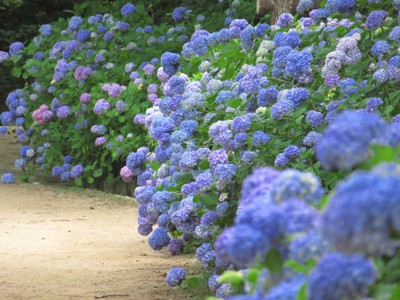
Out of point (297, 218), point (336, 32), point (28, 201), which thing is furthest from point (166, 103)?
point (297, 218)

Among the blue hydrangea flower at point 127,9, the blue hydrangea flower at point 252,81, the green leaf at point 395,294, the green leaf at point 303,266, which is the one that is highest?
the green leaf at point 395,294

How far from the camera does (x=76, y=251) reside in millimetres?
5328

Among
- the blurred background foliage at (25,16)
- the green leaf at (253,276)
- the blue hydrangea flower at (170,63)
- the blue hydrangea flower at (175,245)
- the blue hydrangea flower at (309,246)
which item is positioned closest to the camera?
the blue hydrangea flower at (309,246)

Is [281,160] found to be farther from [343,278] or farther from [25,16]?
[25,16]

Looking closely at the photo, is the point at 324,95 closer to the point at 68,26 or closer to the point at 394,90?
the point at 394,90

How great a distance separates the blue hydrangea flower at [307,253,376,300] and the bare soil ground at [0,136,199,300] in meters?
3.18

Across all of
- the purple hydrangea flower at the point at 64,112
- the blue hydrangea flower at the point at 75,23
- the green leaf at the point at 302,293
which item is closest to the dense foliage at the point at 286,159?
the green leaf at the point at 302,293

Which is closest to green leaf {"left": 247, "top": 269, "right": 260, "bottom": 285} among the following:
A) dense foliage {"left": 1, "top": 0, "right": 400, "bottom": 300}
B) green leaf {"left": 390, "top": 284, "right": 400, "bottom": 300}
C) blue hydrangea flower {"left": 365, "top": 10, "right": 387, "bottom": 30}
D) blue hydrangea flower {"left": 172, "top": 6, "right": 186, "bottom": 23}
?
dense foliage {"left": 1, "top": 0, "right": 400, "bottom": 300}

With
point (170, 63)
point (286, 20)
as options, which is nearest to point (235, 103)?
point (286, 20)

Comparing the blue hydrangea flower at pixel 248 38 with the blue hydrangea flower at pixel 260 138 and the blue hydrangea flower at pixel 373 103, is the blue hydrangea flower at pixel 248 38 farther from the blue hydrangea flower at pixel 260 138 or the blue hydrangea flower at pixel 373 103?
the blue hydrangea flower at pixel 373 103

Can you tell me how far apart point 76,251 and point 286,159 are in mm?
2295

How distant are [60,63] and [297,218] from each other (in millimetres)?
7348

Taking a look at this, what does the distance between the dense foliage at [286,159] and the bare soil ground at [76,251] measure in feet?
0.78

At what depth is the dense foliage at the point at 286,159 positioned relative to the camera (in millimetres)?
1052
